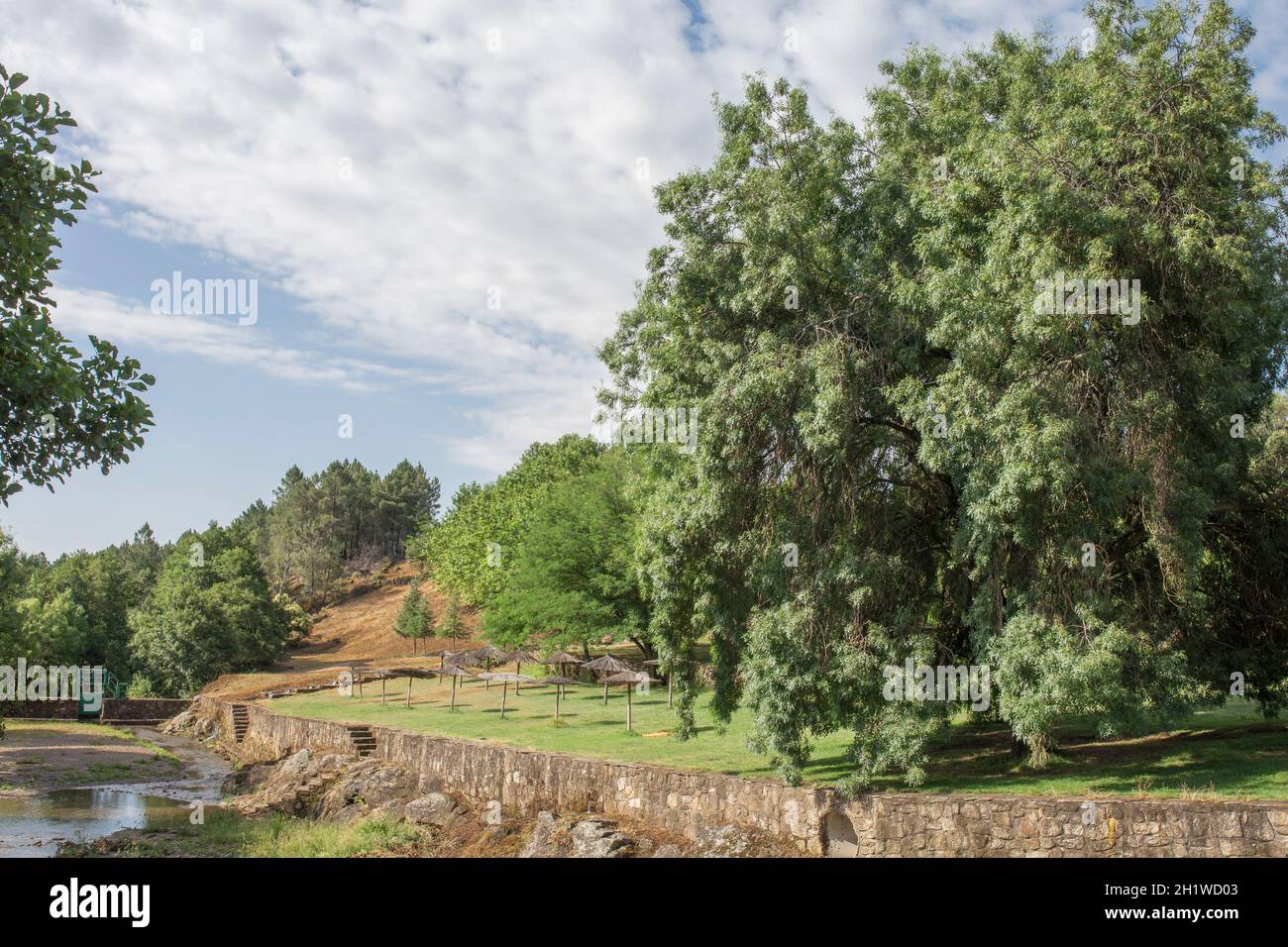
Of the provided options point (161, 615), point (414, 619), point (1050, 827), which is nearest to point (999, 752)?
point (1050, 827)

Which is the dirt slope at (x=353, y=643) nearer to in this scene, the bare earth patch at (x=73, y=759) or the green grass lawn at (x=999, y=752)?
the bare earth patch at (x=73, y=759)

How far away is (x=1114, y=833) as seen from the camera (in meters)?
12.9

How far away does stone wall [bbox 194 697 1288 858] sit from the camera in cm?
1244

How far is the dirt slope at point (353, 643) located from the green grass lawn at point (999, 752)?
86.1 feet

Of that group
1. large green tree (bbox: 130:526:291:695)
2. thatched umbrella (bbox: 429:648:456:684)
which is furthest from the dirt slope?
large green tree (bbox: 130:526:291:695)

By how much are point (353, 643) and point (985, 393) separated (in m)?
77.3

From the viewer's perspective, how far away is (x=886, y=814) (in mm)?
14477

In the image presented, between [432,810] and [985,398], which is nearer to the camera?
[985,398]

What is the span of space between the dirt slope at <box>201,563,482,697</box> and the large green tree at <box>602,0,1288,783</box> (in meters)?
42.0

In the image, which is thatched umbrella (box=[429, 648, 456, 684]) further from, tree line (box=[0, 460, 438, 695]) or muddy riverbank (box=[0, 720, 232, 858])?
tree line (box=[0, 460, 438, 695])

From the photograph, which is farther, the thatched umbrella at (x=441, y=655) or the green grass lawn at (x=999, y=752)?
the thatched umbrella at (x=441, y=655)

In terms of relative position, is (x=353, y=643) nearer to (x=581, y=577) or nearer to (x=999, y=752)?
(x=581, y=577)

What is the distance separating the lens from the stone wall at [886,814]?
40.8 ft

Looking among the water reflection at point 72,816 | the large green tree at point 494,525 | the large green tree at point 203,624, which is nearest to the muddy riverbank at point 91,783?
the water reflection at point 72,816
